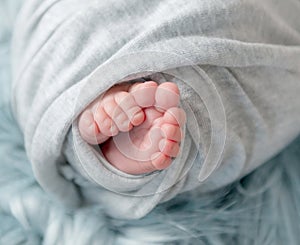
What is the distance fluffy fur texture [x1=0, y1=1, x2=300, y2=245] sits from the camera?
0.79m

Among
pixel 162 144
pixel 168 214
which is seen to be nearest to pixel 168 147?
pixel 162 144

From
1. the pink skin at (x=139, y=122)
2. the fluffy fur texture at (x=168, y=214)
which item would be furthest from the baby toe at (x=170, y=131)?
the fluffy fur texture at (x=168, y=214)

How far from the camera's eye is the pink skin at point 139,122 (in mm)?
651

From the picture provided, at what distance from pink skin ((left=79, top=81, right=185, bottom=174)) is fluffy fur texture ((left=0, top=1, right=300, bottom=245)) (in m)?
0.13

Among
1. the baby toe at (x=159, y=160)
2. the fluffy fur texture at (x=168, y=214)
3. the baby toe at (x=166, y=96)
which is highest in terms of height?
the baby toe at (x=166, y=96)

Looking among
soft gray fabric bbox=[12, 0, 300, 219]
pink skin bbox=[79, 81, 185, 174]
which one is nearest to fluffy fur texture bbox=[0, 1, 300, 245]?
soft gray fabric bbox=[12, 0, 300, 219]

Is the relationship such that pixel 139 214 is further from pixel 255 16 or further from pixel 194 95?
pixel 255 16

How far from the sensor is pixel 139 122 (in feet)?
2.17

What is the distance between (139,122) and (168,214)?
7.6 inches

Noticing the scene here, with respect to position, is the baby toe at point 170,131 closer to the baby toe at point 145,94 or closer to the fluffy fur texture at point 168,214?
the baby toe at point 145,94

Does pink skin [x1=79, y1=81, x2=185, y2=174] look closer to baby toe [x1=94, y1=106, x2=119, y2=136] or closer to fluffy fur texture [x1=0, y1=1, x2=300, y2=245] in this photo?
baby toe [x1=94, y1=106, x2=119, y2=136]

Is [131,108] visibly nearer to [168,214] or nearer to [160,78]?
[160,78]

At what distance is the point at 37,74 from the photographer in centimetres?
76

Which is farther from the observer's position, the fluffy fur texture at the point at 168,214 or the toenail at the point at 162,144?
the fluffy fur texture at the point at 168,214
